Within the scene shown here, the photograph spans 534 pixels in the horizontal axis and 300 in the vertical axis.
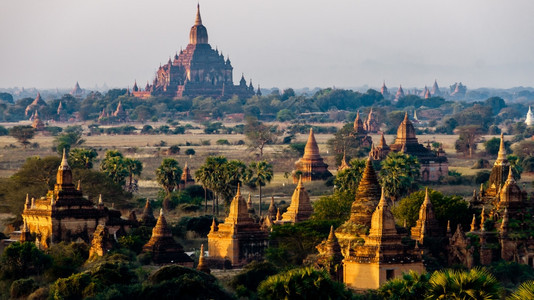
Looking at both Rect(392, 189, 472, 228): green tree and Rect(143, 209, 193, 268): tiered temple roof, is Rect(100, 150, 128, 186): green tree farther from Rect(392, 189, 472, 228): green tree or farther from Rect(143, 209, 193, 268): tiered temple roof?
Rect(143, 209, 193, 268): tiered temple roof

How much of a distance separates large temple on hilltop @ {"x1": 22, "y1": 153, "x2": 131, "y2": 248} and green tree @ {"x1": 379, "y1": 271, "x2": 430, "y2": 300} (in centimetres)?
2131

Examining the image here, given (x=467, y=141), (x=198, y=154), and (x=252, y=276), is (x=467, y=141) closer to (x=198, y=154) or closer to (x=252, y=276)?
(x=198, y=154)

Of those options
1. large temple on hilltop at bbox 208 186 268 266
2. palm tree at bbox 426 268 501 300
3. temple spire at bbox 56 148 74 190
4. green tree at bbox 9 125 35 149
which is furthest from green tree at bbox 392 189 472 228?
green tree at bbox 9 125 35 149

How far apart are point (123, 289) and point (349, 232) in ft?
38.7

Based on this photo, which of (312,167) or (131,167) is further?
(312,167)

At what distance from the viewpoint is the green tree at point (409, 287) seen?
123 feet

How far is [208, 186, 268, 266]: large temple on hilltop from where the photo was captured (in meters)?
55.8

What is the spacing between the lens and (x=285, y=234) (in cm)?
5722

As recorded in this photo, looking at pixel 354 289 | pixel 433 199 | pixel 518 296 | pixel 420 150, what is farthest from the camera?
pixel 420 150

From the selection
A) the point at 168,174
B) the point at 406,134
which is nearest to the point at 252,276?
the point at 168,174

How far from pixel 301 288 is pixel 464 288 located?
5629 mm

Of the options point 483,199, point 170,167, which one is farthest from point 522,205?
point 170,167

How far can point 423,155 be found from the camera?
101m

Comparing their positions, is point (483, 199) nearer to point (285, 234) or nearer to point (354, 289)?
point (285, 234)
